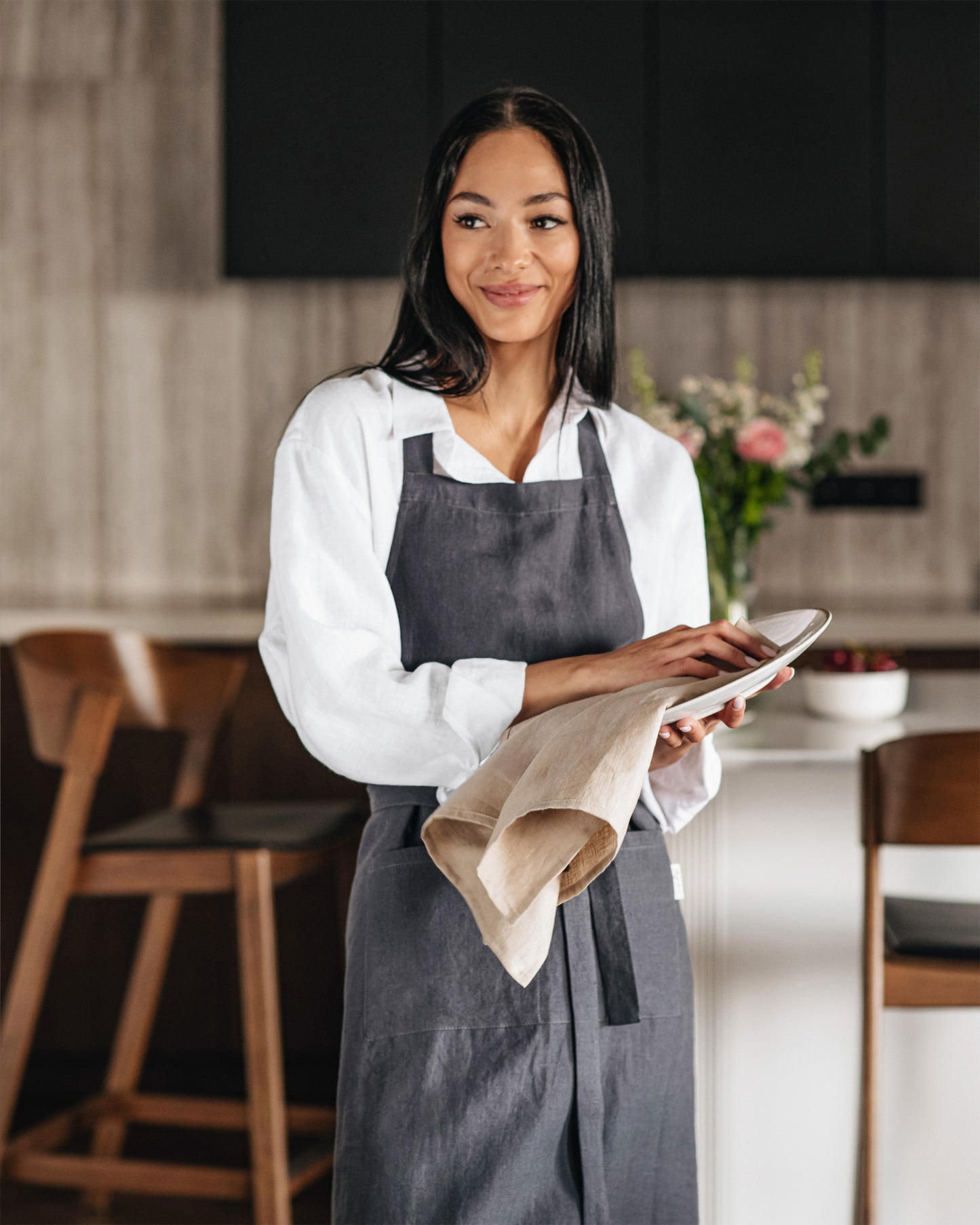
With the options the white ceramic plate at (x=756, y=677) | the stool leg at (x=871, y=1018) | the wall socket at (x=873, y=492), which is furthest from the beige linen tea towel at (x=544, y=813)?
the wall socket at (x=873, y=492)

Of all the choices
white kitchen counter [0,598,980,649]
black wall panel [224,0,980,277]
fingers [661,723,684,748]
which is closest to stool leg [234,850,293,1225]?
white kitchen counter [0,598,980,649]

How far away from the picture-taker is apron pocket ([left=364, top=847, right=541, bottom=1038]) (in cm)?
108

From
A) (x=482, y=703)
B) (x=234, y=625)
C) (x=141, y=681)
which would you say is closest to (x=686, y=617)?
(x=482, y=703)

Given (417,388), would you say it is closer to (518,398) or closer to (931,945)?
(518,398)

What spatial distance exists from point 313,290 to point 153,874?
180 cm

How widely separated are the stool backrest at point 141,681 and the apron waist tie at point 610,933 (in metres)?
0.89

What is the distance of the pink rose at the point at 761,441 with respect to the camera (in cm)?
191

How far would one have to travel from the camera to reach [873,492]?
315 cm

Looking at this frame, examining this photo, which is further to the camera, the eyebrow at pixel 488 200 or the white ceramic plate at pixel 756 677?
the eyebrow at pixel 488 200

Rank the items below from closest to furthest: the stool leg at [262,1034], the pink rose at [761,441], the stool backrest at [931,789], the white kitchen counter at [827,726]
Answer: the stool backrest at [931,789] → the white kitchen counter at [827,726] → the stool leg at [262,1034] → the pink rose at [761,441]

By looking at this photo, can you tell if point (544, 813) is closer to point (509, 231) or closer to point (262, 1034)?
point (509, 231)

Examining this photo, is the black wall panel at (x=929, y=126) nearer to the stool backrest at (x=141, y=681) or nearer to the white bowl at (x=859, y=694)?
the white bowl at (x=859, y=694)

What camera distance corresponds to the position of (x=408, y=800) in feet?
3.76

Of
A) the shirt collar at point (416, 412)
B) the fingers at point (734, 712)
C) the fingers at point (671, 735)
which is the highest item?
the shirt collar at point (416, 412)
